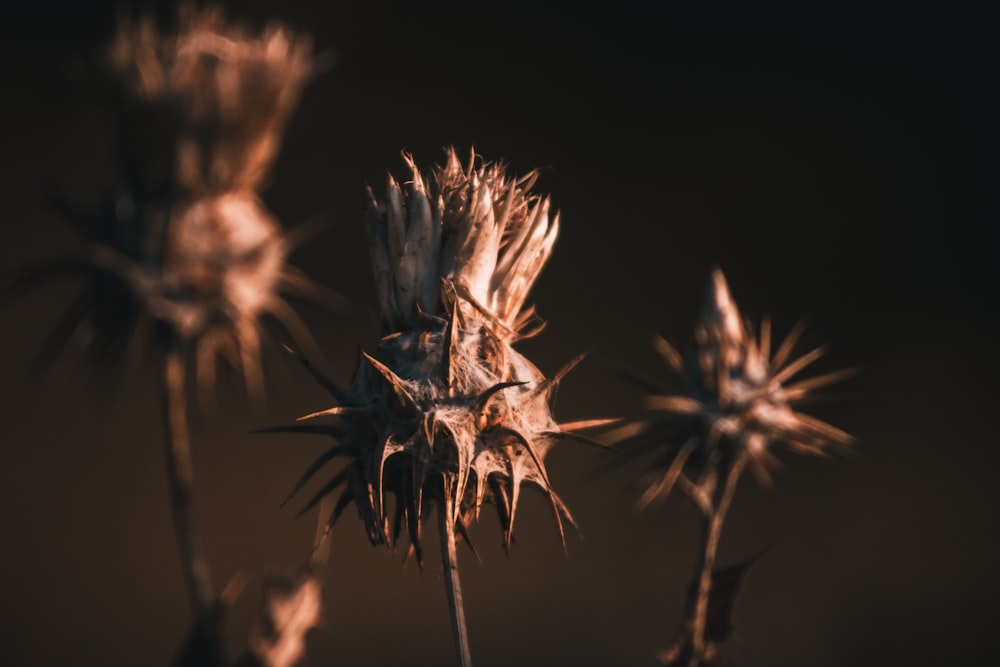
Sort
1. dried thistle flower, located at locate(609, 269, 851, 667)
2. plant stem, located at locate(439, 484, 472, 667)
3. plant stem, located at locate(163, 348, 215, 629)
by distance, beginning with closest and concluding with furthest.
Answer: plant stem, located at locate(439, 484, 472, 667), plant stem, located at locate(163, 348, 215, 629), dried thistle flower, located at locate(609, 269, 851, 667)

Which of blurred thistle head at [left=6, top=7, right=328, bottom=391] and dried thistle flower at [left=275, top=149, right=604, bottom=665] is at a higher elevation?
blurred thistle head at [left=6, top=7, right=328, bottom=391]

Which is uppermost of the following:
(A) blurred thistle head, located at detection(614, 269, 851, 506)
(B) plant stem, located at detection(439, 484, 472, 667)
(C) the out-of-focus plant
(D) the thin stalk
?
(C) the out-of-focus plant

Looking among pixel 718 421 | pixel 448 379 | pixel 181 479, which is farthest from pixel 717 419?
pixel 181 479

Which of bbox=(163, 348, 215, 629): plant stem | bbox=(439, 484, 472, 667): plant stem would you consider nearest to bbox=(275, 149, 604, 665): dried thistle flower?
bbox=(439, 484, 472, 667): plant stem

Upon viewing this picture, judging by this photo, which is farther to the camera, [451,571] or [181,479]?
[181,479]

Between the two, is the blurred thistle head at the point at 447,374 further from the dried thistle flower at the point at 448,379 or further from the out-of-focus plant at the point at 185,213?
the out-of-focus plant at the point at 185,213

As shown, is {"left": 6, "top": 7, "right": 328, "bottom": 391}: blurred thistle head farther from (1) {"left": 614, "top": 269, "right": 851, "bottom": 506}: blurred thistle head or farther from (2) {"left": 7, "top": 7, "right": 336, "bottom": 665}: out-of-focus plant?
(1) {"left": 614, "top": 269, "right": 851, "bottom": 506}: blurred thistle head

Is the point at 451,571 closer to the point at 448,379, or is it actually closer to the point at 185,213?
the point at 448,379
